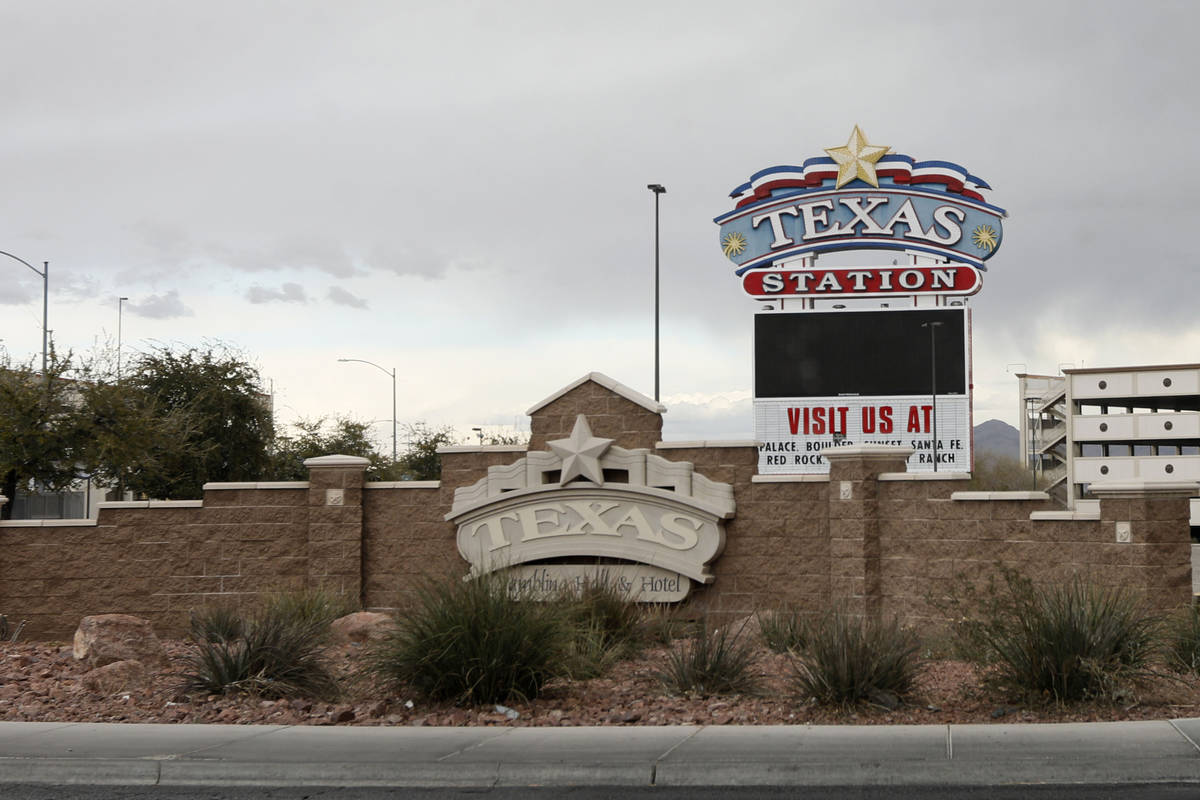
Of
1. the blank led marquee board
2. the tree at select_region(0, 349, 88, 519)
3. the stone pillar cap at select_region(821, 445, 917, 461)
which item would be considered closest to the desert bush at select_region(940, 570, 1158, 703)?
the stone pillar cap at select_region(821, 445, 917, 461)

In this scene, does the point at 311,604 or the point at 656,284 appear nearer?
the point at 311,604

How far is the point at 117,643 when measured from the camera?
14469mm

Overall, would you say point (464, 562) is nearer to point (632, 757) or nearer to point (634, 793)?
point (632, 757)

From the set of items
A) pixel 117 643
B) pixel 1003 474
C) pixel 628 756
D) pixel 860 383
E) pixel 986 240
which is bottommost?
pixel 628 756

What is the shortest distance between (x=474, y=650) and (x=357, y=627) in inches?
216

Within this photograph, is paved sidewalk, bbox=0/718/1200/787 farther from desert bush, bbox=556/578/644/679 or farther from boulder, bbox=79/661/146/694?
boulder, bbox=79/661/146/694

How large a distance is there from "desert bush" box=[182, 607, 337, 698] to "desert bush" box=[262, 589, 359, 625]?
934 millimetres

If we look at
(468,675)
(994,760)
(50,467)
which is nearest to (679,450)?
(468,675)

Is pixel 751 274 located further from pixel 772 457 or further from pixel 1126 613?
pixel 1126 613

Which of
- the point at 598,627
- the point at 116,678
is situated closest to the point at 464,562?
the point at 598,627

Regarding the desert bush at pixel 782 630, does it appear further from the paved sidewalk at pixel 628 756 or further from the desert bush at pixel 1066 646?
the paved sidewalk at pixel 628 756

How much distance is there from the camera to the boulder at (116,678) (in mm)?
12930

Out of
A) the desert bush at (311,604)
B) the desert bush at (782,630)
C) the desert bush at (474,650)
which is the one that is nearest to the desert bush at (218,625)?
the desert bush at (311,604)

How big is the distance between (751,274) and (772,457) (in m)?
6.89
